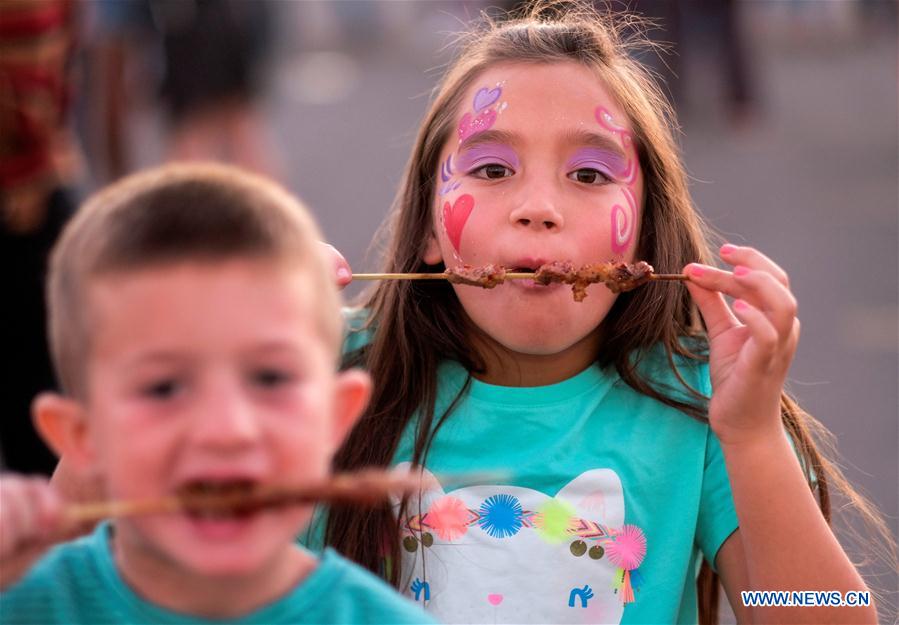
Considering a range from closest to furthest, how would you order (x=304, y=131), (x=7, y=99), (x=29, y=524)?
(x=29, y=524) → (x=7, y=99) → (x=304, y=131)

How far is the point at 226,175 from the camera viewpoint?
1.99m

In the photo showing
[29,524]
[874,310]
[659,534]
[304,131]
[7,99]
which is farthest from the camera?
[304,131]

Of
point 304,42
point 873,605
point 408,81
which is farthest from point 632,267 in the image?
point 304,42

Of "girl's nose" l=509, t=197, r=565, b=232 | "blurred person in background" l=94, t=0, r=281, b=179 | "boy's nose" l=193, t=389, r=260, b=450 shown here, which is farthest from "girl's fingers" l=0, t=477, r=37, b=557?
"blurred person in background" l=94, t=0, r=281, b=179

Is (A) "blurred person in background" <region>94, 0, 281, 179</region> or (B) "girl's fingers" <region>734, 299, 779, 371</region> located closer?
(B) "girl's fingers" <region>734, 299, 779, 371</region>

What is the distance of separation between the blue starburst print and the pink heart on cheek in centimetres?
49

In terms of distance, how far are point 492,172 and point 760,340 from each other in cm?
65

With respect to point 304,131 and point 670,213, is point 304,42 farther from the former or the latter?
point 670,213

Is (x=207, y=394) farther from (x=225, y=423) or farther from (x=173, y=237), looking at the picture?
(x=173, y=237)

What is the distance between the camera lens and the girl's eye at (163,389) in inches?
71.3

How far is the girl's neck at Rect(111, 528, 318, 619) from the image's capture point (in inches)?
75.4

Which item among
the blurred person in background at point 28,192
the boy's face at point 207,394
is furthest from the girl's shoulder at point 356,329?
the blurred person in background at point 28,192

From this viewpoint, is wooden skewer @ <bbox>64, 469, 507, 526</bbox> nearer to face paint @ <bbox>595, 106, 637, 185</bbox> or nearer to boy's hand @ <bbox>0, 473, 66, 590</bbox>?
boy's hand @ <bbox>0, 473, 66, 590</bbox>

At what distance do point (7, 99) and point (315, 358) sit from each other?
3.06 metres
